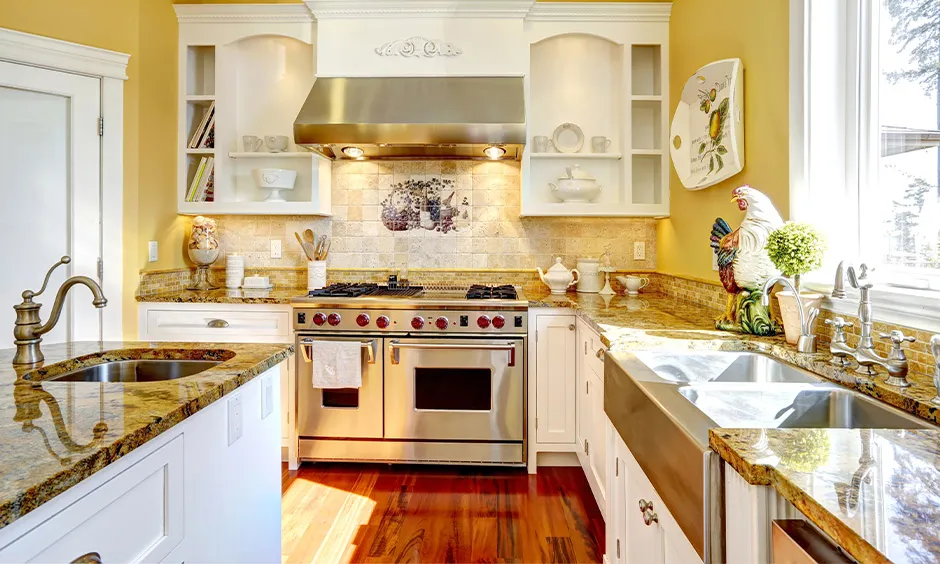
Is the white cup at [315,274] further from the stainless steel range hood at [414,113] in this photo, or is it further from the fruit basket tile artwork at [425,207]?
the stainless steel range hood at [414,113]

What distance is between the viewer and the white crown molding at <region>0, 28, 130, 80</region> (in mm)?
2457

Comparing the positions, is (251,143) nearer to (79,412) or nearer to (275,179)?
(275,179)

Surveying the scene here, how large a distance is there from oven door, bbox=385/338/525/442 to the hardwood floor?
0.24m

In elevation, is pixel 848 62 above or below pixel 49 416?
above

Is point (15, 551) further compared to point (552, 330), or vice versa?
point (552, 330)

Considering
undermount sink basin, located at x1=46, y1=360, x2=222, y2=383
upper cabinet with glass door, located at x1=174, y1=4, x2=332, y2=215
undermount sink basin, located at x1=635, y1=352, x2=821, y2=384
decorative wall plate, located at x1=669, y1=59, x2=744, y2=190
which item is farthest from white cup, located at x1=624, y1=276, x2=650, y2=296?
undermount sink basin, located at x1=46, y1=360, x2=222, y2=383

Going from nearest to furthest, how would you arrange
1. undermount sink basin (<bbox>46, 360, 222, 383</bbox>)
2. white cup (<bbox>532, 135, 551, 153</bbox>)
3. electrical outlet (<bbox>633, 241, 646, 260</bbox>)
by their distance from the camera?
1. undermount sink basin (<bbox>46, 360, 222, 383</bbox>)
2. white cup (<bbox>532, 135, 551, 153</bbox>)
3. electrical outlet (<bbox>633, 241, 646, 260</bbox>)

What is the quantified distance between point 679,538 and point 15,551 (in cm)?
109

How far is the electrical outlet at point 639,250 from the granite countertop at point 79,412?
2559 mm

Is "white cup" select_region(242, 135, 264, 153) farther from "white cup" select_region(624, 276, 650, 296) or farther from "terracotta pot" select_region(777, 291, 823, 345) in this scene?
"terracotta pot" select_region(777, 291, 823, 345)

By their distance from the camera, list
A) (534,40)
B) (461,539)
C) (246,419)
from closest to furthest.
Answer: (246,419) < (461,539) < (534,40)

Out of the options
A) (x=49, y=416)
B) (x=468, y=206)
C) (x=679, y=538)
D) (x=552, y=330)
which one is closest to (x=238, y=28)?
(x=468, y=206)

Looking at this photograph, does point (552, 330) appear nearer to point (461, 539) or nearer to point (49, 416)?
point (461, 539)

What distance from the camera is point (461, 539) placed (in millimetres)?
2162
